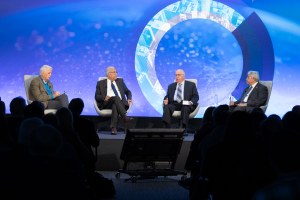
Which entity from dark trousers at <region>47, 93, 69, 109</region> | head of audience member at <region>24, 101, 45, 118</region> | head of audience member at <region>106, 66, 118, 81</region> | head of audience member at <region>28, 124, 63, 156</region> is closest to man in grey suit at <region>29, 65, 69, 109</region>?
dark trousers at <region>47, 93, 69, 109</region>

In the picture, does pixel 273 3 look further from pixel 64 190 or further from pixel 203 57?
pixel 64 190

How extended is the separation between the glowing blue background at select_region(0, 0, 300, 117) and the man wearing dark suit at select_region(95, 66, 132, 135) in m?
0.90

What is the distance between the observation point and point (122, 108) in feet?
30.6

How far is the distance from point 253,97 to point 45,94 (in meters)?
3.35

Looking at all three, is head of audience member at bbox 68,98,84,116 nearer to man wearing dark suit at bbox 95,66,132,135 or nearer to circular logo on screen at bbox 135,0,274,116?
man wearing dark suit at bbox 95,66,132,135

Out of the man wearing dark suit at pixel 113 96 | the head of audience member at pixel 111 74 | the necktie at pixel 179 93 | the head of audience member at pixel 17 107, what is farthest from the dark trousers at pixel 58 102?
the head of audience member at pixel 17 107

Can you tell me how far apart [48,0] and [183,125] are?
3430 millimetres

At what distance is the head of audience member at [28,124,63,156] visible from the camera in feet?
8.86

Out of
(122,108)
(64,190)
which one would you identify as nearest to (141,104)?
(122,108)

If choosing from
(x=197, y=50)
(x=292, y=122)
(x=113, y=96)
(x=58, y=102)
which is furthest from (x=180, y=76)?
(x=292, y=122)

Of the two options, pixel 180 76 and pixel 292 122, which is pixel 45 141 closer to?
pixel 292 122

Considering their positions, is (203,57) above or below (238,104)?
above

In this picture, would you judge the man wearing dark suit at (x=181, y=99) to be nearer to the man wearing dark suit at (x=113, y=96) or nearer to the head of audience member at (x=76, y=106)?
the man wearing dark suit at (x=113, y=96)

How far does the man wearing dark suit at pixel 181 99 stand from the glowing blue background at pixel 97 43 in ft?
3.07
